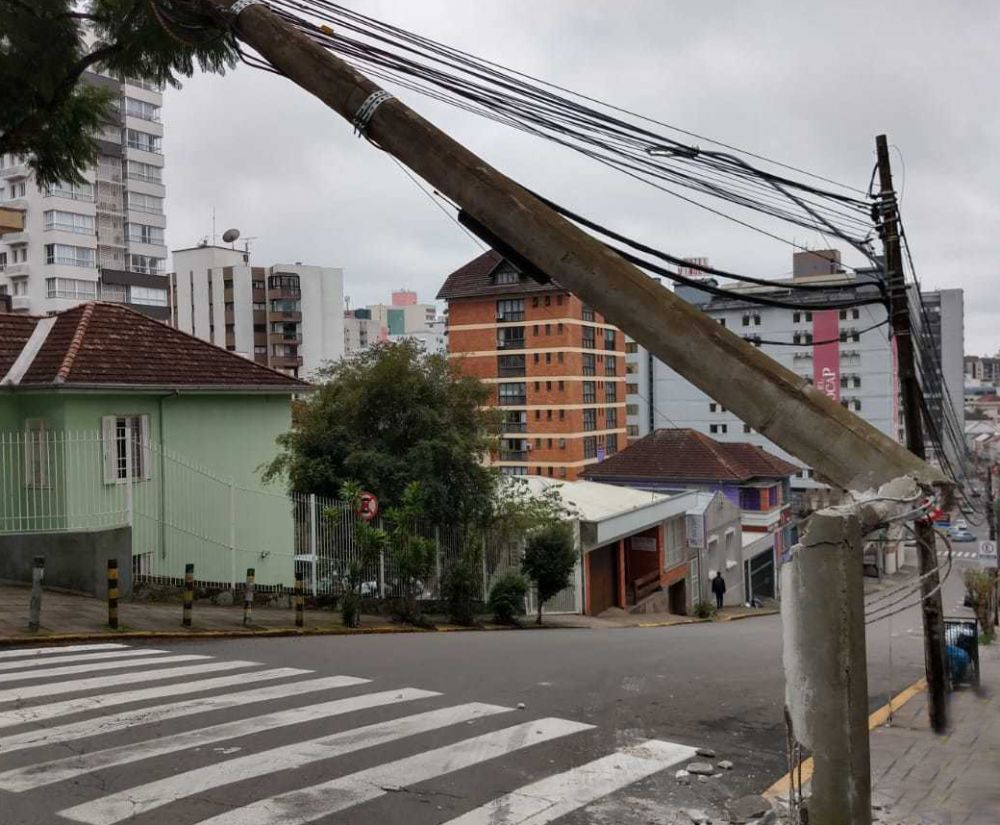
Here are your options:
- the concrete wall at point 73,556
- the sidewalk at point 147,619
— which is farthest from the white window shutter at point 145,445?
the sidewalk at point 147,619

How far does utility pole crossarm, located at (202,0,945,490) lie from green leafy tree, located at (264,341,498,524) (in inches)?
517

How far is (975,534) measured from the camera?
80312 millimetres

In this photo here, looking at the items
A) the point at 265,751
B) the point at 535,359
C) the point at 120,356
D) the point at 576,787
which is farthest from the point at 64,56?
the point at 535,359

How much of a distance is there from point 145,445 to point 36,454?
6.56ft

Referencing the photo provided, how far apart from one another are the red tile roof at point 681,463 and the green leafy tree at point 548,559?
2918 cm

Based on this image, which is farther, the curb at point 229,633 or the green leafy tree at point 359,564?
the green leafy tree at point 359,564

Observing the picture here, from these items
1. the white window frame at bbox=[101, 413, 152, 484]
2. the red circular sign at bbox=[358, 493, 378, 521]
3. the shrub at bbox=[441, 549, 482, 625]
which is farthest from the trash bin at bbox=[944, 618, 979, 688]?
the white window frame at bbox=[101, 413, 152, 484]

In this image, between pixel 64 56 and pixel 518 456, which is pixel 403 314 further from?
pixel 64 56

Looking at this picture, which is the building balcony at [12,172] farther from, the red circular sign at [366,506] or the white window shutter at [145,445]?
the red circular sign at [366,506]

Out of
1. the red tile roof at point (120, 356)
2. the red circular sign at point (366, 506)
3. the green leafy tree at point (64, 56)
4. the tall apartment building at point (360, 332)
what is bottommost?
the red circular sign at point (366, 506)

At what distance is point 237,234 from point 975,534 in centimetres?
6925

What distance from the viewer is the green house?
17828 millimetres

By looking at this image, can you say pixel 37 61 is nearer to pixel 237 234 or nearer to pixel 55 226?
pixel 55 226

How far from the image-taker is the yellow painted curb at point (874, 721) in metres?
7.19
